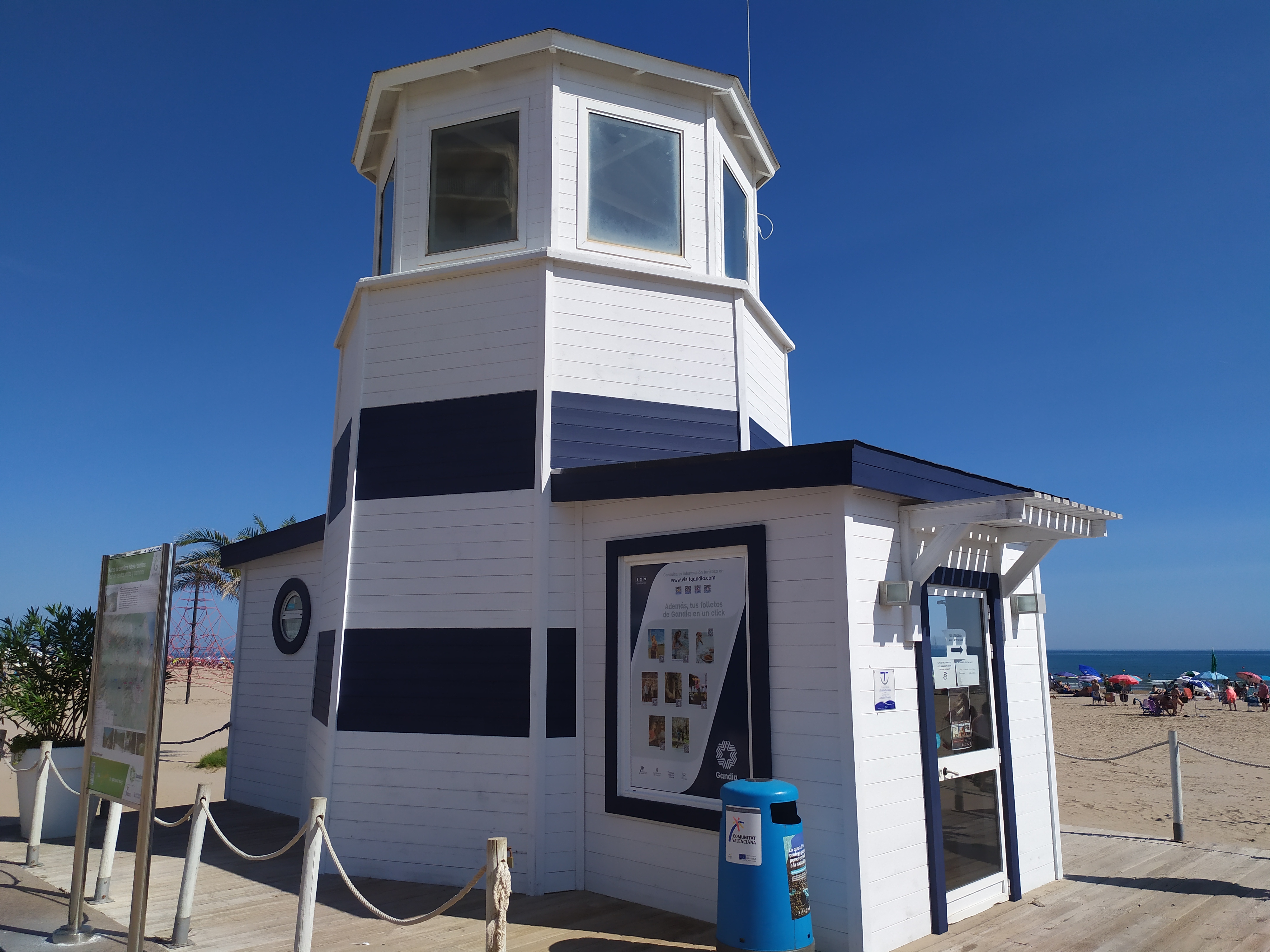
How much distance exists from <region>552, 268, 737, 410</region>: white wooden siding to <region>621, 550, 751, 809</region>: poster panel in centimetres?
184

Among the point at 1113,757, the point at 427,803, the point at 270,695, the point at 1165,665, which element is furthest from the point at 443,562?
the point at 1165,665

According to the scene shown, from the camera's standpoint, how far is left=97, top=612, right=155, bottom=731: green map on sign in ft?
17.0

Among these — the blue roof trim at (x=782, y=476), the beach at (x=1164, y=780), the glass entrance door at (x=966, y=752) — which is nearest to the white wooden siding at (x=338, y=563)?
the blue roof trim at (x=782, y=476)

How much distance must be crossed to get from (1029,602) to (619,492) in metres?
3.49

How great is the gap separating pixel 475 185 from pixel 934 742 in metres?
6.45

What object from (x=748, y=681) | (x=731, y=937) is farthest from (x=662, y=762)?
(x=731, y=937)

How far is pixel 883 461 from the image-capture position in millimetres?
5414

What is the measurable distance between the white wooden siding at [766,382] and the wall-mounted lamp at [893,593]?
2.67 m

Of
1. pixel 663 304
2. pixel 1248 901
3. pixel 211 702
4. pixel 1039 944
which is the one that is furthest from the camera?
pixel 211 702

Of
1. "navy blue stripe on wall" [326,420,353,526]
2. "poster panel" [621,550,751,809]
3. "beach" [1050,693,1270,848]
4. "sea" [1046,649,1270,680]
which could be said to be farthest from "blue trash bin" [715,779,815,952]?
"sea" [1046,649,1270,680]

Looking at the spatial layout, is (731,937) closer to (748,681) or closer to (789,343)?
(748,681)

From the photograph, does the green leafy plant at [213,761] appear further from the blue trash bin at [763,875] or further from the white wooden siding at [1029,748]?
the white wooden siding at [1029,748]

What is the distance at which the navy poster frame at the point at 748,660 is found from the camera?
218 inches

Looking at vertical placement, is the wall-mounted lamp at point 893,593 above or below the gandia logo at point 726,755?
above
